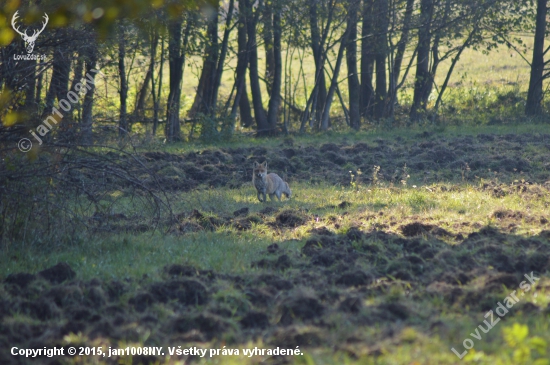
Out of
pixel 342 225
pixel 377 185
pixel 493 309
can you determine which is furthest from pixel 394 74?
pixel 493 309

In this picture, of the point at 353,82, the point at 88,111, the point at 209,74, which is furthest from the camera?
the point at 209,74

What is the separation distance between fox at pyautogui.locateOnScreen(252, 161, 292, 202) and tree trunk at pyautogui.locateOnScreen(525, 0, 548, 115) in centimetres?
1503

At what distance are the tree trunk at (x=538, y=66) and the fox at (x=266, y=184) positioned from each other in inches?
592

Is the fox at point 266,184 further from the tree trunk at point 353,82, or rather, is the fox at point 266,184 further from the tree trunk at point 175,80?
the tree trunk at point 353,82

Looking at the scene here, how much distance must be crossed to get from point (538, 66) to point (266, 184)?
16.3m

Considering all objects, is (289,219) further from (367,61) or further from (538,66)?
(538,66)

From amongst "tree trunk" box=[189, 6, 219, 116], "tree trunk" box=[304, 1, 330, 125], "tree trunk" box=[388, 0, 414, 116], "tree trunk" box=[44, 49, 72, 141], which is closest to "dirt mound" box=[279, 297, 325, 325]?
"tree trunk" box=[44, 49, 72, 141]

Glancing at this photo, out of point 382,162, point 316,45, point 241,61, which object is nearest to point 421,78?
point 316,45

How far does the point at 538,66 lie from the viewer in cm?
2523

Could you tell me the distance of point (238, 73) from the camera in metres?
24.4

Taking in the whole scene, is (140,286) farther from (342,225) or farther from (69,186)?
(342,225)

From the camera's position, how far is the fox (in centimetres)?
1347

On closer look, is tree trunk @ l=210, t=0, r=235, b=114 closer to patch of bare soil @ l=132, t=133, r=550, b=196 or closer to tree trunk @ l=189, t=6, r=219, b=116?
tree trunk @ l=189, t=6, r=219, b=116

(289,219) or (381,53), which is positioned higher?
(381,53)
